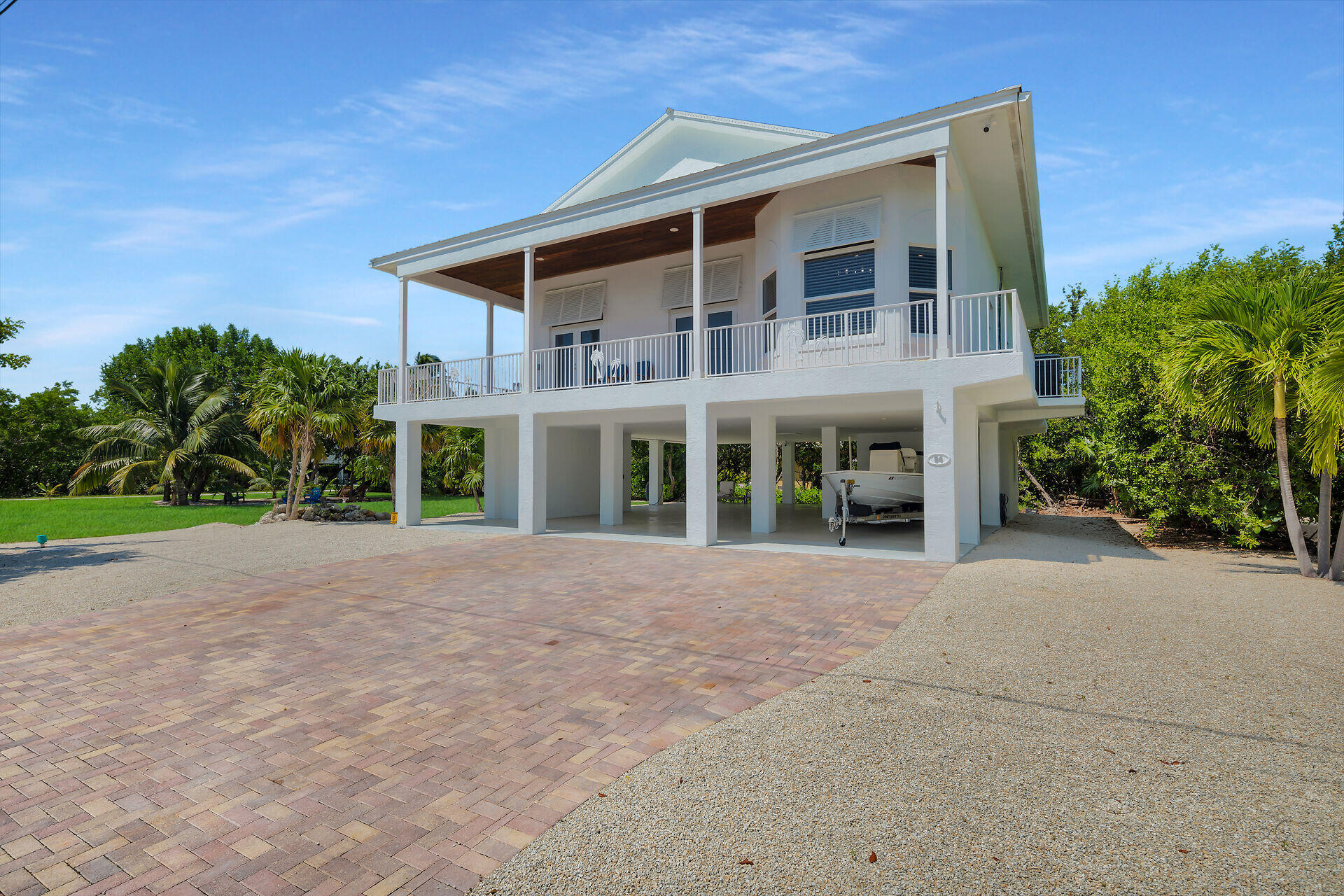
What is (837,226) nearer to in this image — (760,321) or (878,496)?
(760,321)

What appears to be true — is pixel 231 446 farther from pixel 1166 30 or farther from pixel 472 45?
pixel 1166 30

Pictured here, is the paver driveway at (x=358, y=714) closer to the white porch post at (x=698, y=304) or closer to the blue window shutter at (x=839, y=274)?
the white porch post at (x=698, y=304)

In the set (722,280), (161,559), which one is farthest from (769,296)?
(161,559)

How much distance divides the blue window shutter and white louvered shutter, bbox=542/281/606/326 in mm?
6553

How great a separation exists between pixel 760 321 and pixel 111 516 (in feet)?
70.8

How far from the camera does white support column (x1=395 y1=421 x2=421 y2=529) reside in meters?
16.8

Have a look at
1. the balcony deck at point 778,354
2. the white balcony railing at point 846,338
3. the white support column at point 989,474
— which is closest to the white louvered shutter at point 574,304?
the balcony deck at point 778,354

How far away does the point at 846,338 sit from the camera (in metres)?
11.1

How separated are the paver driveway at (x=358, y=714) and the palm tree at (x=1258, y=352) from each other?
5.64m

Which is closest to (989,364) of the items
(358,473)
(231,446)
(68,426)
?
(358,473)

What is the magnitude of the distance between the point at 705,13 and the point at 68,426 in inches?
1829

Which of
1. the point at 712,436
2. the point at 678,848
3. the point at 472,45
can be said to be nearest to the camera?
the point at 678,848

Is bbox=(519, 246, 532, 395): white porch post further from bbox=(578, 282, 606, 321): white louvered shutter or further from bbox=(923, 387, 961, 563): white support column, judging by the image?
bbox=(923, 387, 961, 563): white support column

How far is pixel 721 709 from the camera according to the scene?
4172 millimetres
